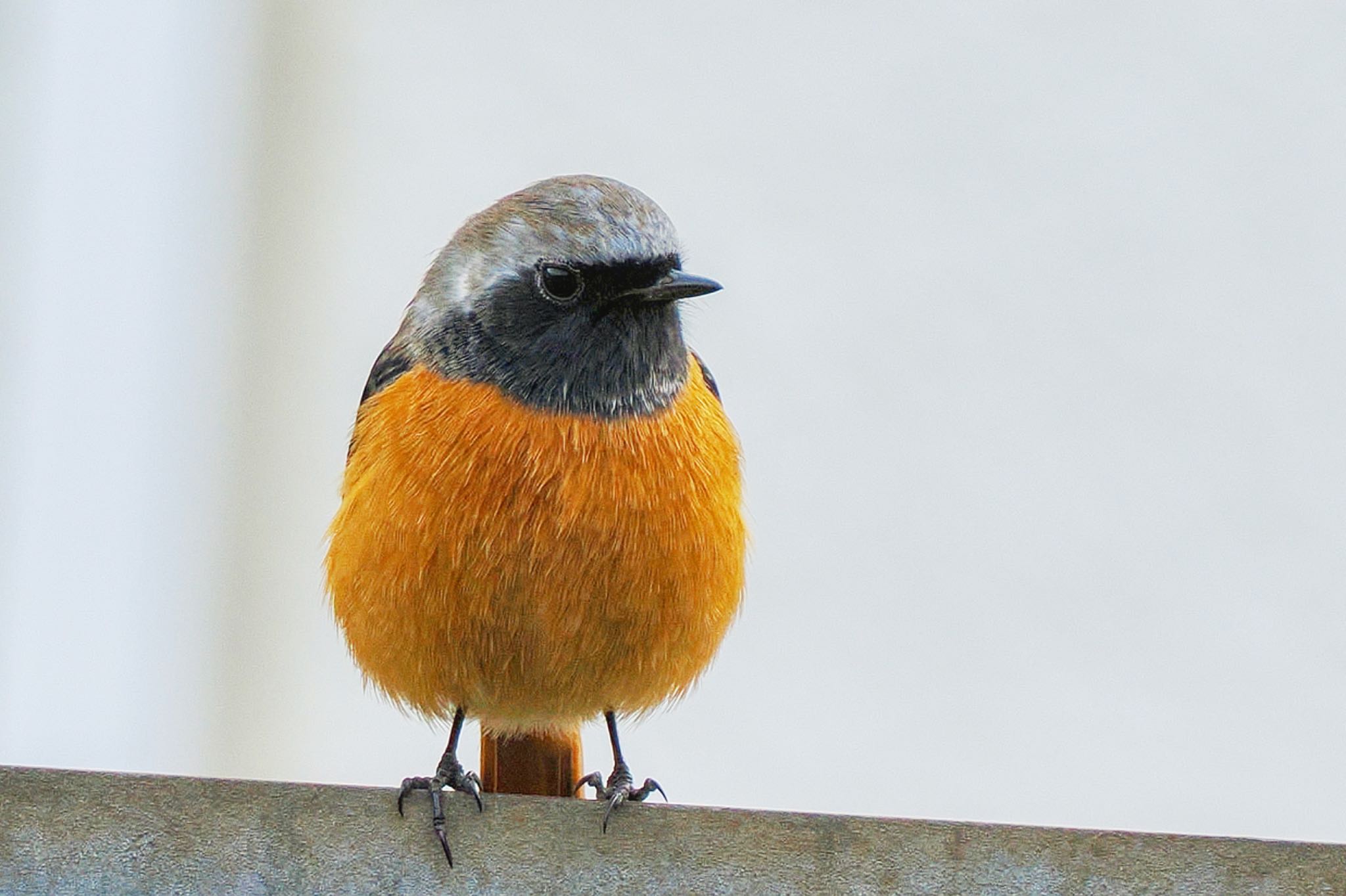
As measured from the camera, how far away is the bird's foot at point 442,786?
186 centimetres

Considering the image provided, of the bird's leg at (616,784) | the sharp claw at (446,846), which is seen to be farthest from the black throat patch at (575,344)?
the sharp claw at (446,846)

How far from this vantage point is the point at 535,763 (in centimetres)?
273

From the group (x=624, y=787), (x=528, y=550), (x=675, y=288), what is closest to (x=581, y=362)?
(x=675, y=288)

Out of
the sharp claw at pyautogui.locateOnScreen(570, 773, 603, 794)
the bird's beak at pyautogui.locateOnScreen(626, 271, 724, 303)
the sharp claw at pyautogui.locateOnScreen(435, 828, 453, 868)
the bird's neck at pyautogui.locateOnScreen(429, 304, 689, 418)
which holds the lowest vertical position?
the sharp claw at pyautogui.locateOnScreen(570, 773, 603, 794)

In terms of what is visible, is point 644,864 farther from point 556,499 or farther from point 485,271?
point 485,271

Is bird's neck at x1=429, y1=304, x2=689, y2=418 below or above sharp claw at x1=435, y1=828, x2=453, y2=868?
above

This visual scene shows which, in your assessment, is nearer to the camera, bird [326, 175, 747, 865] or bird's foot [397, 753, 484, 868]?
bird's foot [397, 753, 484, 868]

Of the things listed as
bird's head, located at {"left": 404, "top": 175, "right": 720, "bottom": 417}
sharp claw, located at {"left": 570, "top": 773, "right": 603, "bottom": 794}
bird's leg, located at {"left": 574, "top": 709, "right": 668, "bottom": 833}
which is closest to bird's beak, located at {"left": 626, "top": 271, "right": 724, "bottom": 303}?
bird's head, located at {"left": 404, "top": 175, "right": 720, "bottom": 417}

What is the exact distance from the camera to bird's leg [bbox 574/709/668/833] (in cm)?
208

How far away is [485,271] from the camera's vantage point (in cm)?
239

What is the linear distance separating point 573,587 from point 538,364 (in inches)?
13.1

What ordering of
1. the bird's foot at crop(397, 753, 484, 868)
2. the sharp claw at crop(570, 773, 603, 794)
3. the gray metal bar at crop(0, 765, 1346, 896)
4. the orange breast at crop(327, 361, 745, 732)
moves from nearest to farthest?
1. the gray metal bar at crop(0, 765, 1346, 896)
2. the bird's foot at crop(397, 753, 484, 868)
3. the orange breast at crop(327, 361, 745, 732)
4. the sharp claw at crop(570, 773, 603, 794)

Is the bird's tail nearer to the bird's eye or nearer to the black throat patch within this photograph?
the black throat patch

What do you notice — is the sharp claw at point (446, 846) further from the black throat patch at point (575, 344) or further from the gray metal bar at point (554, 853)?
the black throat patch at point (575, 344)
